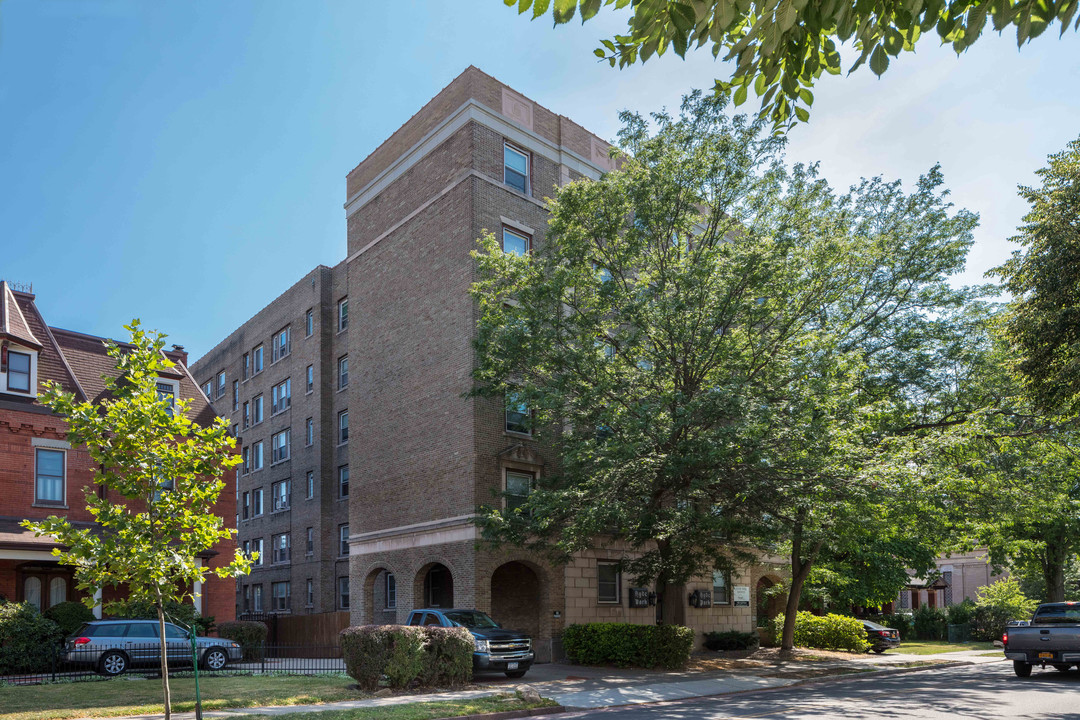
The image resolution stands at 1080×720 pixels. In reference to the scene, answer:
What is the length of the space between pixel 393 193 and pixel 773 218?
15.8 m

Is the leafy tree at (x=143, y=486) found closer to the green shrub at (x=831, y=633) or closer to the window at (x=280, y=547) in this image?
the green shrub at (x=831, y=633)

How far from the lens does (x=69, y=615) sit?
1058 inches

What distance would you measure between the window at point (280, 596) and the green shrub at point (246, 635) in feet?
40.2

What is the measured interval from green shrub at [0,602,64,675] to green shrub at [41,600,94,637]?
2927mm

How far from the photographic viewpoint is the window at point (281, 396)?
45.1 m

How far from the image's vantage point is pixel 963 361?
2773 centimetres

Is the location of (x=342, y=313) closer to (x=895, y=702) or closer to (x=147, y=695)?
(x=147, y=695)

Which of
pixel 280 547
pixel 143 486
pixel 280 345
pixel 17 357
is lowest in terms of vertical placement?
pixel 280 547

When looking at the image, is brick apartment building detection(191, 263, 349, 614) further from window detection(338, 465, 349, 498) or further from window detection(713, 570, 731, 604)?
window detection(713, 570, 731, 604)

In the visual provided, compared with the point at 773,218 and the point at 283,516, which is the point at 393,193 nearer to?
the point at 773,218

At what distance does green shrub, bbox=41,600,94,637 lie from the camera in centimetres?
2666

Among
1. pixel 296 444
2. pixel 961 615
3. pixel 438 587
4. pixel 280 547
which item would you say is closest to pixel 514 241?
pixel 438 587

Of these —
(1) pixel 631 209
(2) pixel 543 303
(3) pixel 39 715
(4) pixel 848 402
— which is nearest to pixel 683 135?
(1) pixel 631 209

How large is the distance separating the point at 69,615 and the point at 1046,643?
26681 millimetres
